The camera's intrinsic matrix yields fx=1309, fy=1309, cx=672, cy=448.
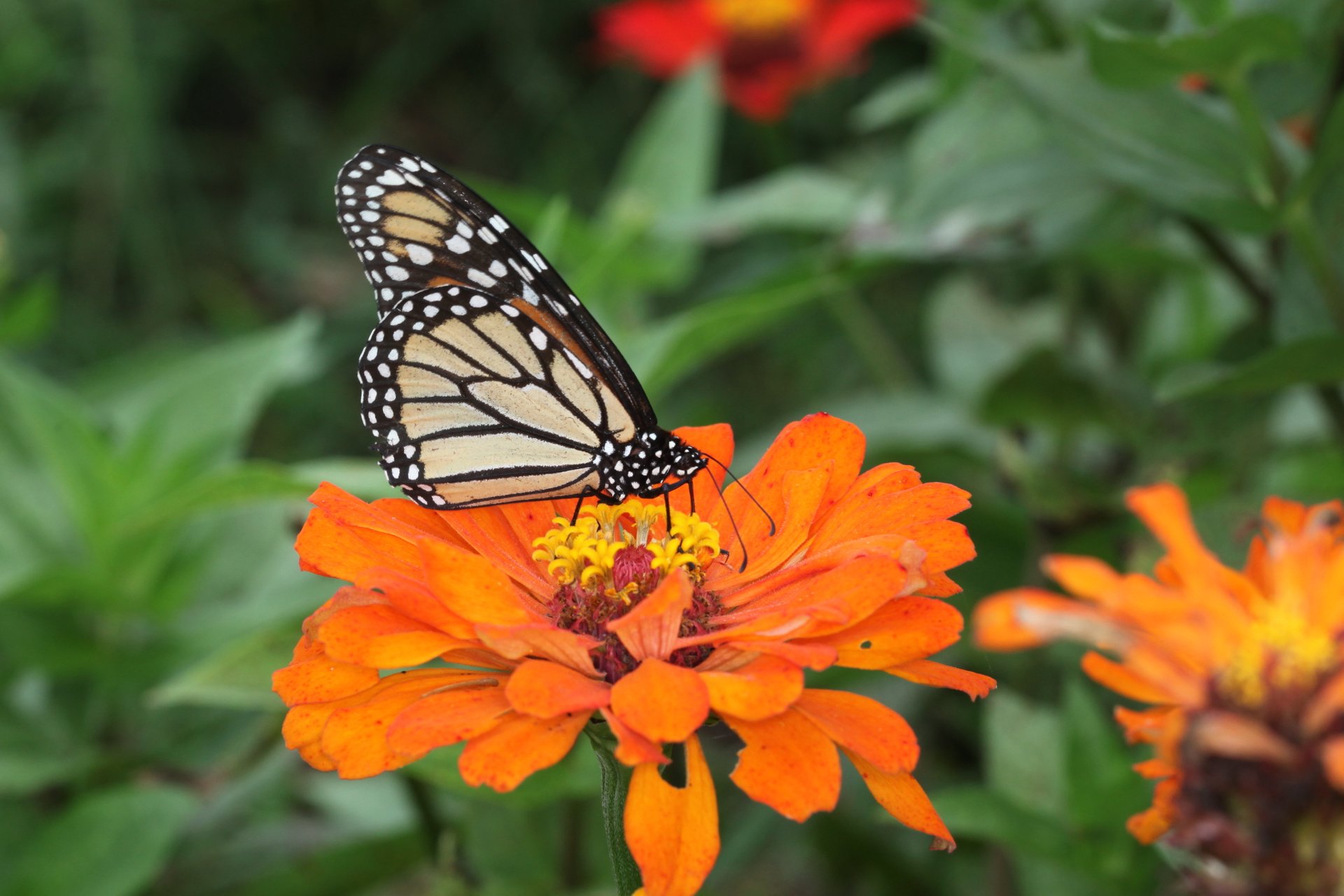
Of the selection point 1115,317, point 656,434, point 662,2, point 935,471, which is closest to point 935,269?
point 1115,317

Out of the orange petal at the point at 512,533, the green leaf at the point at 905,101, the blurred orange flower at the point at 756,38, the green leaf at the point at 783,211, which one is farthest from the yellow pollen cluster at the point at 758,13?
the orange petal at the point at 512,533

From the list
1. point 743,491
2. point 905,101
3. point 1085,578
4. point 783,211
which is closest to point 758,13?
point 905,101

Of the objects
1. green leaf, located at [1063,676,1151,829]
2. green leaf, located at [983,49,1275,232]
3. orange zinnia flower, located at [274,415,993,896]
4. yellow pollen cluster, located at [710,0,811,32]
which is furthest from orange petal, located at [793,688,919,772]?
yellow pollen cluster, located at [710,0,811,32]

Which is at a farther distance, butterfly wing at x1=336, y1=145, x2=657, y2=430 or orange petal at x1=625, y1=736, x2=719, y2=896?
butterfly wing at x1=336, y1=145, x2=657, y2=430

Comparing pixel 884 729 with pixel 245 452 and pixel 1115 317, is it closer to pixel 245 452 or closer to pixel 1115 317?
pixel 1115 317

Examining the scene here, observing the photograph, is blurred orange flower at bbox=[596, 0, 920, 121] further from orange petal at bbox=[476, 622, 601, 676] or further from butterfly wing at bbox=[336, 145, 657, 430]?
orange petal at bbox=[476, 622, 601, 676]

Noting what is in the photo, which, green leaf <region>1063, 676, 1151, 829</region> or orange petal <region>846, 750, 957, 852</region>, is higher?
orange petal <region>846, 750, 957, 852</region>
